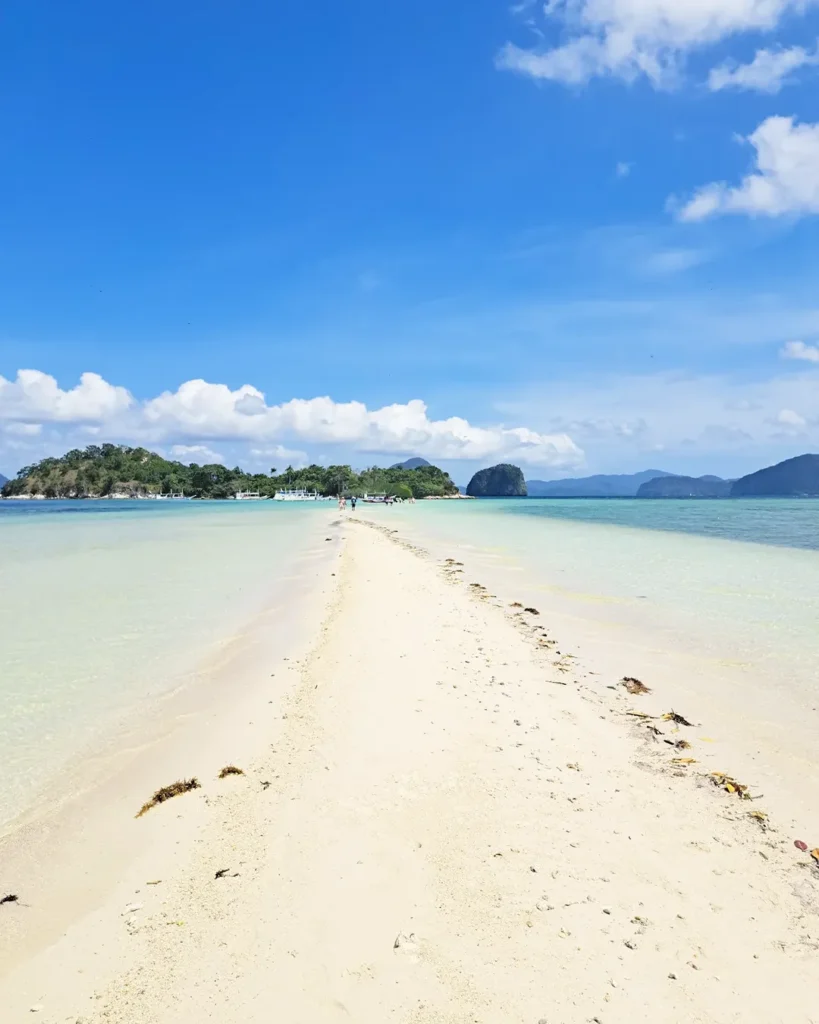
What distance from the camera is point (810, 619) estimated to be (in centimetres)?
1511

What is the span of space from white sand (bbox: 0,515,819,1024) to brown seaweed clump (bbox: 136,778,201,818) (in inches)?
7.3

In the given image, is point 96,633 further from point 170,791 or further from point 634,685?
point 634,685

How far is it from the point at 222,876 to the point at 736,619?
14.3 metres

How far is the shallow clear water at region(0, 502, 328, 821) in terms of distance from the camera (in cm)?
844

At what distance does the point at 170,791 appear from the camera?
6566 mm

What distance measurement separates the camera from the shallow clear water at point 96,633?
844cm

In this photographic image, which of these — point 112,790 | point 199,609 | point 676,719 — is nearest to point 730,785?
point 676,719

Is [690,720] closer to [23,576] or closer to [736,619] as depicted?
[736,619]

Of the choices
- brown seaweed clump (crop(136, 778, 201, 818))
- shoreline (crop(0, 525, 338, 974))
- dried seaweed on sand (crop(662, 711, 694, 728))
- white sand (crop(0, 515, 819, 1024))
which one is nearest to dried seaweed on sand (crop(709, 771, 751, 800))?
white sand (crop(0, 515, 819, 1024))

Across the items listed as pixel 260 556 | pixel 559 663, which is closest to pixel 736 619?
pixel 559 663

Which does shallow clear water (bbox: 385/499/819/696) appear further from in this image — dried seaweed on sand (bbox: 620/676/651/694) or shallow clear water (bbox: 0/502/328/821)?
shallow clear water (bbox: 0/502/328/821)

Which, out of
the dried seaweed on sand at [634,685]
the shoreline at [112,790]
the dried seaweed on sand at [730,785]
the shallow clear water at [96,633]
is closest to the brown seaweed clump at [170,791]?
the shoreline at [112,790]

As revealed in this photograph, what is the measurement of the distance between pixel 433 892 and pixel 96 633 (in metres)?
12.2

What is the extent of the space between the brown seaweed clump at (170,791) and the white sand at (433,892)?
7.3 inches
